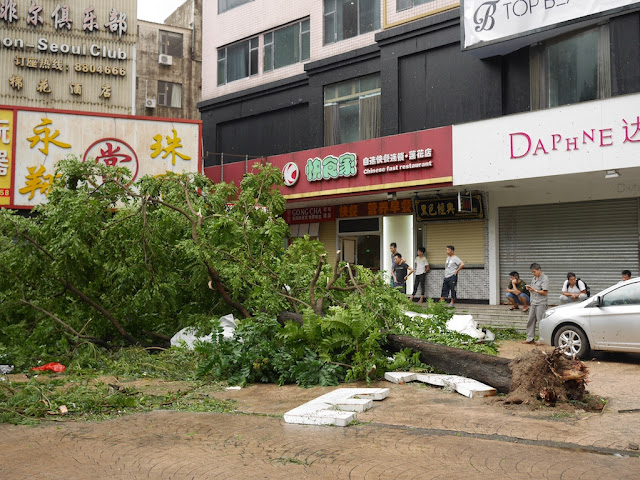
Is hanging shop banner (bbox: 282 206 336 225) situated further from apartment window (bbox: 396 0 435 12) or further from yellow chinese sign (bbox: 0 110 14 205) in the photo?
yellow chinese sign (bbox: 0 110 14 205)

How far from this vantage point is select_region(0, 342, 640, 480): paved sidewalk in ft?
16.6

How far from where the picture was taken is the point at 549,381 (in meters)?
7.25

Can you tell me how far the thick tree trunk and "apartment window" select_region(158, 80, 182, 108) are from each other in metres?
33.0

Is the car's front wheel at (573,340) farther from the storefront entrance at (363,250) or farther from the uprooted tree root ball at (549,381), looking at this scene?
the storefront entrance at (363,250)

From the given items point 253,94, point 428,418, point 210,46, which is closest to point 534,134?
point 428,418

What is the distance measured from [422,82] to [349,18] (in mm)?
4060

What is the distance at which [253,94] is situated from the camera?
25.0 m

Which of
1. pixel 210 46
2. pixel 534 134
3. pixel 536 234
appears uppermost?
pixel 210 46

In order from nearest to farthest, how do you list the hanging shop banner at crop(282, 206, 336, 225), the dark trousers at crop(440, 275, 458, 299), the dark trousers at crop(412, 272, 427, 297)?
the dark trousers at crop(440, 275, 458, 299) → the dark trousers at crop(412, 272, 427, 297) → the hanging shop banner at crop(282, 206, 336, 225)

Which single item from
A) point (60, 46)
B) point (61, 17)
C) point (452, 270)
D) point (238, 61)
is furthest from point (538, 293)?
point (61, 17)

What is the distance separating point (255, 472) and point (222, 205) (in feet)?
25.2

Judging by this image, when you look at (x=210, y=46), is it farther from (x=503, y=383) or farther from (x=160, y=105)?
(x=503, y=383)

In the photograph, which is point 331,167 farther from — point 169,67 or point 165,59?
point 169,67

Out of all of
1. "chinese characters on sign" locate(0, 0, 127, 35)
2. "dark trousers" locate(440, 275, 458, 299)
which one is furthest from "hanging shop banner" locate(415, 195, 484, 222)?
"chinese characters on sign" locate(0, 0, 127, 35)
